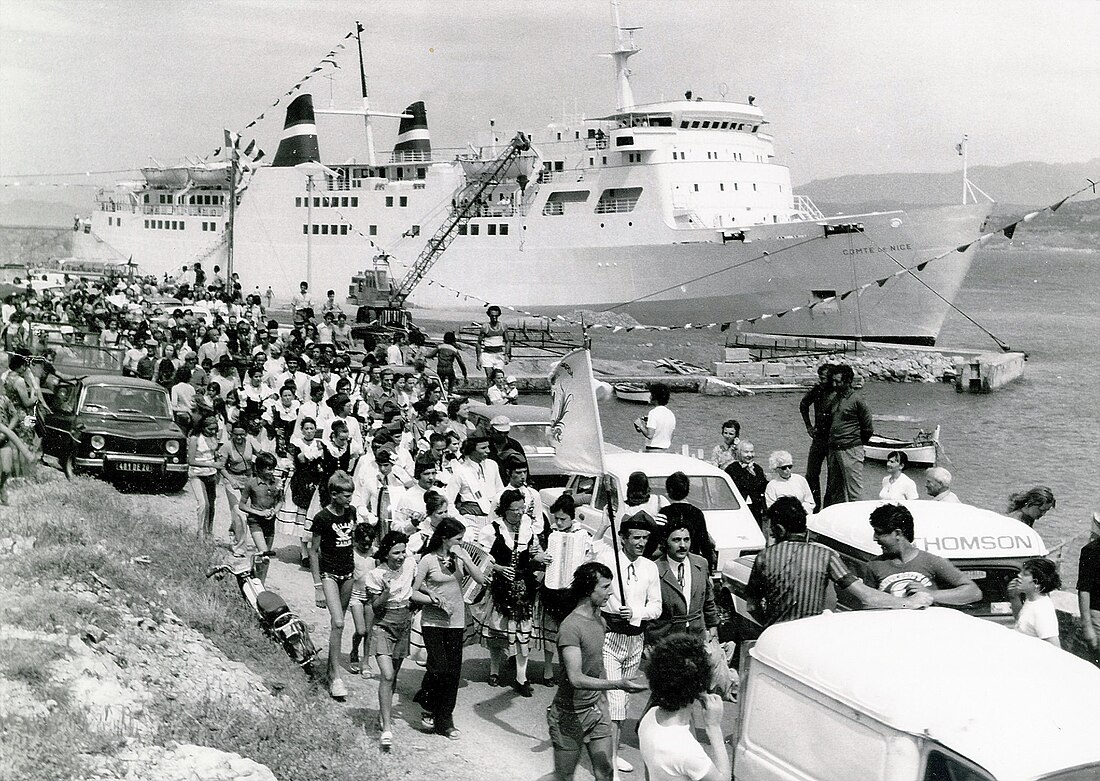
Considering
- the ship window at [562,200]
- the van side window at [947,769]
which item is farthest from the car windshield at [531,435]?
the ship window at [562,200]

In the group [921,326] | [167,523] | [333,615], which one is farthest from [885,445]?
[921,326]

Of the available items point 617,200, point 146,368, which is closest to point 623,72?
point 617,200

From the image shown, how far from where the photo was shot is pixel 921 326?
4744 cm

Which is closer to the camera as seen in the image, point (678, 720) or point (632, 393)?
point (678, 720)

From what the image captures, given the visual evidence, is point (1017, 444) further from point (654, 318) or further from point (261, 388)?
point (261, 388)

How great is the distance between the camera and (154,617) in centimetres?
714

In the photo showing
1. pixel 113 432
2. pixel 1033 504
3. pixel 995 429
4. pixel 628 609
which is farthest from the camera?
pixel 995 429

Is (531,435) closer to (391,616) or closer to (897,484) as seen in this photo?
(897,484)

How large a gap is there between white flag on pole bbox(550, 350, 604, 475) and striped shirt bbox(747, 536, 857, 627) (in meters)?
1.57

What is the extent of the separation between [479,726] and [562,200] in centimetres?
3867

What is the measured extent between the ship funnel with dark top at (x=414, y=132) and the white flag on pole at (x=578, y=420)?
46.8 m

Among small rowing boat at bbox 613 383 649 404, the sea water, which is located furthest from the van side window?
small rowing boat at bbox 613 383 649 404

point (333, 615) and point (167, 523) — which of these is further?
point (167, 523)

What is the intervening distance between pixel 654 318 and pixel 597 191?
6106mm
